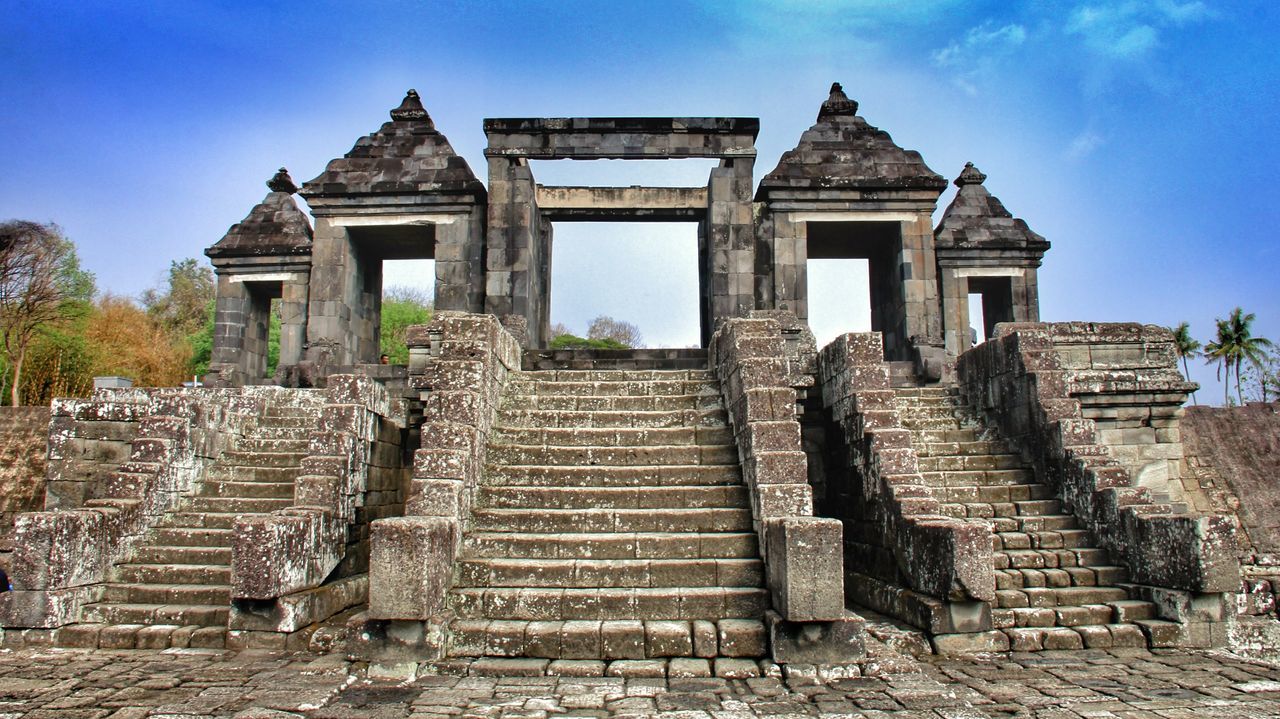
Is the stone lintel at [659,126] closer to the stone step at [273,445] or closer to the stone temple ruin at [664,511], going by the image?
the stone temple ruin at [664,511]

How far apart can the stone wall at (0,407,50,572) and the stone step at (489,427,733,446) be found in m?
8.91

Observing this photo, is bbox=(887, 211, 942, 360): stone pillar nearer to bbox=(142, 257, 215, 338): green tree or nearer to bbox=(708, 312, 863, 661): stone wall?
bbox=(708, 312, 863, 661): stone wall

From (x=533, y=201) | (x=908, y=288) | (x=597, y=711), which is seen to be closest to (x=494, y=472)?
(x=597, y=711)

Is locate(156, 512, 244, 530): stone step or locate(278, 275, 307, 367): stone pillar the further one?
locate(278, 275, 307, 367): stone pillar

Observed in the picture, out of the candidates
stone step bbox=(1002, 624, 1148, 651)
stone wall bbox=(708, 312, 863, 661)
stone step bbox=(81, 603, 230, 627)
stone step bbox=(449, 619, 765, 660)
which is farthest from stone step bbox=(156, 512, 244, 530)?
stone step bbox=(1002, 624, 1148, 651)

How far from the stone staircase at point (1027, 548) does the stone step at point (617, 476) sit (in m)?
2.21

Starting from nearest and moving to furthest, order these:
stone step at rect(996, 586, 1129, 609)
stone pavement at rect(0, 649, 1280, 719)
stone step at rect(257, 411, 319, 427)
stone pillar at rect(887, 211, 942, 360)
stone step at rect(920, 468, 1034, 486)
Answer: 1. stone pavement at rect(0, 649, 1280, 719)
2. stone step at rect(996, 586, 1129, 609)
3. stone step at rect(920, 468, 1034, 486)
4. stone step at rect(257, 411, 319, 427)
5. stone pillar at rect(887, 211, 942, 360)

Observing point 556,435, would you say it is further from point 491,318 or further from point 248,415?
point 248,415

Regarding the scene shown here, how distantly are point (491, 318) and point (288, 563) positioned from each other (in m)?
3.11

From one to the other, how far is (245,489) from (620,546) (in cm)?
450

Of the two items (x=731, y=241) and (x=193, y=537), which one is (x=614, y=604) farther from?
(x=731, y=241)

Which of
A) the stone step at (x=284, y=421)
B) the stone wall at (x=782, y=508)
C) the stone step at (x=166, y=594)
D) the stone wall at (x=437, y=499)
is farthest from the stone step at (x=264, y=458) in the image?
the stone wall at (x=782, y=508)

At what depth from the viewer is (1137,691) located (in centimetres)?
479

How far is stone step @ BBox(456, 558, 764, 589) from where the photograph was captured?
578 centimetres
